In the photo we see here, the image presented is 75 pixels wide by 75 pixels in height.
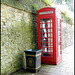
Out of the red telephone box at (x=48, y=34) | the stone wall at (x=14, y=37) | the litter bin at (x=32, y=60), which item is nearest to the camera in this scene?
the stone wall at (x=14, y=37)

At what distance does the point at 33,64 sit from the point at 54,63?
1.37 m

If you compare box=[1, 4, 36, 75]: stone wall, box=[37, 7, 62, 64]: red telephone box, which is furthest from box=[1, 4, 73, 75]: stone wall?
box=[37, 7, 62, 64]: red telephone box

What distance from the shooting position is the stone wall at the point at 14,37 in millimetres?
4426

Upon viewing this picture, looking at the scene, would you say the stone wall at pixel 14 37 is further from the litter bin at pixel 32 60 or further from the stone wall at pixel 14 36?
the litter bin at pixel 32 60

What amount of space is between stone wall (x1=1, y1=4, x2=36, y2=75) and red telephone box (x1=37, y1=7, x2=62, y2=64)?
449mm

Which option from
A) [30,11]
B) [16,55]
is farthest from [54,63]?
[30,11]

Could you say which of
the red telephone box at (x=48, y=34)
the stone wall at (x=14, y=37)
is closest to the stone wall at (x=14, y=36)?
the stone wall at (x=14, y=37)

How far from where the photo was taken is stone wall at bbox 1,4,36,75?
4.43 meters

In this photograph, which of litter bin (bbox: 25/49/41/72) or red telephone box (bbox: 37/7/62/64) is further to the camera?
red telephone box (bbox: 37/7/62/64)

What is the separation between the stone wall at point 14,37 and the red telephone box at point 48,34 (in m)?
0.45

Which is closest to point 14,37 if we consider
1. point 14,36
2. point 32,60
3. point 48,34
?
point 14,36

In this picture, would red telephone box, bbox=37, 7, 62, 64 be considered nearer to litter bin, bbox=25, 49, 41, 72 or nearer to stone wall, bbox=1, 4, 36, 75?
stone wall, bbox=1, 4, 36, 75

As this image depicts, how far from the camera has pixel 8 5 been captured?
4598 millimetres

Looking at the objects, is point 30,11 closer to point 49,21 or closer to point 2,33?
point 49,21
